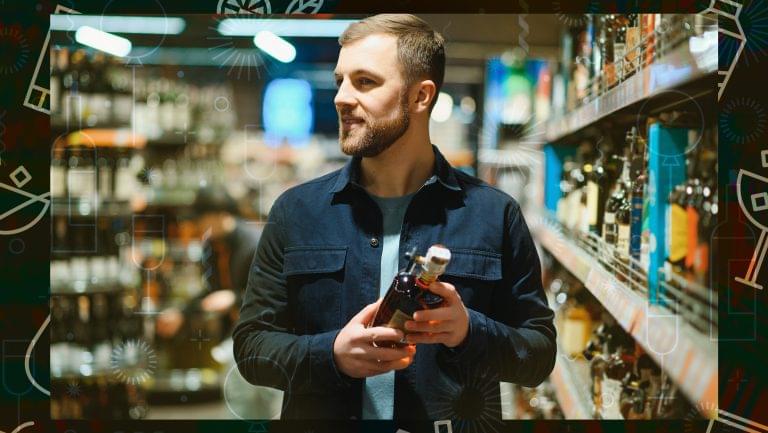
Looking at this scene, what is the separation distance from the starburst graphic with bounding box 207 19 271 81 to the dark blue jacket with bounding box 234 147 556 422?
360mm

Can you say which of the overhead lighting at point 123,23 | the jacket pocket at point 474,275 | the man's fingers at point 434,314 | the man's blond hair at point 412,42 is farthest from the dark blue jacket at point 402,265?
the overhead lighting at point 123,23

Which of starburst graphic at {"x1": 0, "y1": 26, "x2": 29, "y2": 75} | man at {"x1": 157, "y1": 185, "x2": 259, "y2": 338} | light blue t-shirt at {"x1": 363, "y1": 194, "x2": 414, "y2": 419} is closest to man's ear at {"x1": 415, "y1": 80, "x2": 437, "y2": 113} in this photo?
light blue t-shirt at {"x1": 363, "y1": 194, "x2": 414, "y2": 419}

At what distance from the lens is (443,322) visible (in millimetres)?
1849

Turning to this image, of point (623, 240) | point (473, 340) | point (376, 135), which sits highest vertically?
point (376, 135)

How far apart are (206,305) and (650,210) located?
1243mm

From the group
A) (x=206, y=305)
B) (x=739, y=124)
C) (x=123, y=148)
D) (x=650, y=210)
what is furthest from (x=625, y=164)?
(x=123, y=148)

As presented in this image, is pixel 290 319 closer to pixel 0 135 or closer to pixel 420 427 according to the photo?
pixel 420 427

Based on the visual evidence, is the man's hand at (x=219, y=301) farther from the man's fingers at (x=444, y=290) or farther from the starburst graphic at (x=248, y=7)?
the starburst graphic at (x=248, y=7)

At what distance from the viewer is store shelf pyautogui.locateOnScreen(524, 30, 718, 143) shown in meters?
1.97

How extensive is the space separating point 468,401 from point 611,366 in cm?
46

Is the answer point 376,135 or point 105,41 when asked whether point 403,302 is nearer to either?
point 376,135

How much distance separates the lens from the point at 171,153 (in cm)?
210

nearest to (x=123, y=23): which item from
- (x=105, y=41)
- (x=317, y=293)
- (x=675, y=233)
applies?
(x=105, y=41)

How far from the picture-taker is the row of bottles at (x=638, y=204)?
2.06 metres
